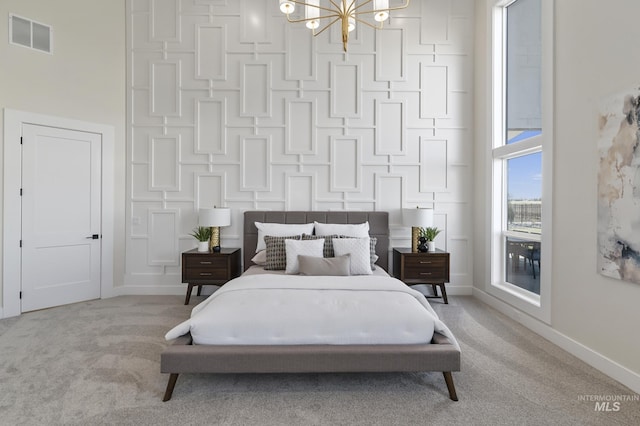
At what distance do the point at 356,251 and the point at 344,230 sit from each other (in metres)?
0.53

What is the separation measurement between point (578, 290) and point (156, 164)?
521 centimetres

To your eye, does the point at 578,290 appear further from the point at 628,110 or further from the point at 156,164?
the point at 156,164

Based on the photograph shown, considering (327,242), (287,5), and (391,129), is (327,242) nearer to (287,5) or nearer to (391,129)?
(391,129)

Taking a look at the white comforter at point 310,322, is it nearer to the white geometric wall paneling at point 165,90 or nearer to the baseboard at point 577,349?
the baseboard at point 577,349

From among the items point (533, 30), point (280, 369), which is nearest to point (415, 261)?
point (280, 369)

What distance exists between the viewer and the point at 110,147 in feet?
14.7

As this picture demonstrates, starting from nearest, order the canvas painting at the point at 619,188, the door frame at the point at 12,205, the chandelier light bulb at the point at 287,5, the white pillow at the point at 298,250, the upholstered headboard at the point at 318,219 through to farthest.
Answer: the canvas painting at the point at 619,188 < the chandelier light bulb at the point at 287,5 < the white pillow at the point at 298,250 < the door frame at the point at 12,205 < the upholstered headboard at the point at 318,219

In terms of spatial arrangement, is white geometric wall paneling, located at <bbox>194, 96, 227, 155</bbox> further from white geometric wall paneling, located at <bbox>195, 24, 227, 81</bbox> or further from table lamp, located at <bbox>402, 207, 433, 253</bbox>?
table lamp, located at <bbox>402, 207, 433, 253</bbox>

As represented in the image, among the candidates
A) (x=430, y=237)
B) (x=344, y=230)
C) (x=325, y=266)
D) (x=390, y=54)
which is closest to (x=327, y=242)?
(x=344, y=230)

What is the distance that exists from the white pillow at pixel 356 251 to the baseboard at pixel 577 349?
1767 millimetres

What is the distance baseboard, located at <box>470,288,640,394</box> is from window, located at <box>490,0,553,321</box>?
0.10 meters

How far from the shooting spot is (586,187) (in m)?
2.75

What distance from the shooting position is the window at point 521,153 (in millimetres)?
3211

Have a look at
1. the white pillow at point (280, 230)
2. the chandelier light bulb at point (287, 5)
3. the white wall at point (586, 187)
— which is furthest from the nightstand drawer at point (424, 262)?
the chandelier light bulb at point (287, 5)
